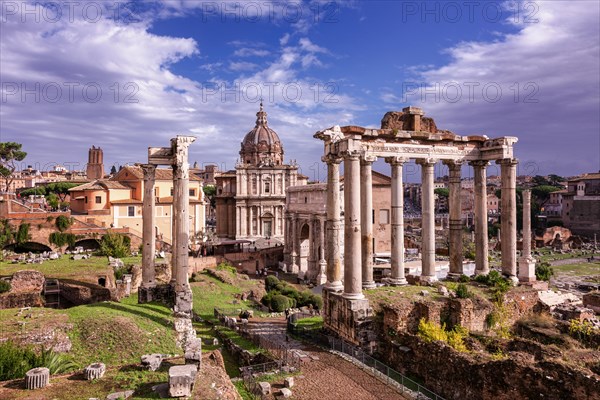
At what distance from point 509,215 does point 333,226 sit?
9.57 meters

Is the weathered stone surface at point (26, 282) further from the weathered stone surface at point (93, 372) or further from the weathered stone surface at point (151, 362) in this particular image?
the weathered stone surface at point (151, 362)

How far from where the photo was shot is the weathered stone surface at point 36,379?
32.4ft

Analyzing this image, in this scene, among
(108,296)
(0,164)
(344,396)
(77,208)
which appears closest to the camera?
(344,396)

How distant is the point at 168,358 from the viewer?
1226cm

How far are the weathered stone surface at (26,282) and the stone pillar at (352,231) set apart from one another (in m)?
15.8

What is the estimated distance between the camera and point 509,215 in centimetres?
2095

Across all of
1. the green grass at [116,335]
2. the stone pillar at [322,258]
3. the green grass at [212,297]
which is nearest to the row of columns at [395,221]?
the green grass at [116,335]

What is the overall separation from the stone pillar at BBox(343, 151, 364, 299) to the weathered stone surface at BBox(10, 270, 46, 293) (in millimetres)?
15831

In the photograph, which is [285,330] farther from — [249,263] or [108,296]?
[249,263]

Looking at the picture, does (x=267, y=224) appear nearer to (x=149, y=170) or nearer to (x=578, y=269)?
(x=149, y=170)

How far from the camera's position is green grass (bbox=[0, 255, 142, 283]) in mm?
24781

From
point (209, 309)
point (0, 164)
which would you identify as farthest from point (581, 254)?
point (0, 164)

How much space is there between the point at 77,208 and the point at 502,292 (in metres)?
43.5

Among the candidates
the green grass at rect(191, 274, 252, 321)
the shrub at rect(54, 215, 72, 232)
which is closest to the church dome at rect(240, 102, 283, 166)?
the shrub at rect(54, 215, 72, 232)
